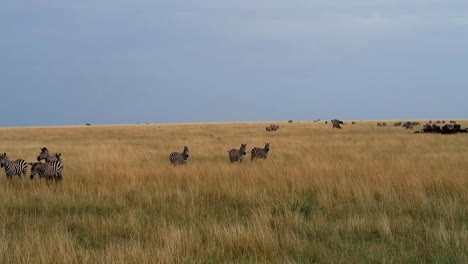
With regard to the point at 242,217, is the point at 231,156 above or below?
above

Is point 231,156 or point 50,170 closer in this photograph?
point 50,170

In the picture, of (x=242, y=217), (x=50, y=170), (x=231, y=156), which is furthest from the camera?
(x=231, y=156)

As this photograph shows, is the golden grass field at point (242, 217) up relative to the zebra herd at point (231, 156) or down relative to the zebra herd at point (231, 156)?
down

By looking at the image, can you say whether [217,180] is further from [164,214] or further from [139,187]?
[164,214]

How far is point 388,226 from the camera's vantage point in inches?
290

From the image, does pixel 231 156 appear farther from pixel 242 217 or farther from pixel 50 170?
pixel 242 217

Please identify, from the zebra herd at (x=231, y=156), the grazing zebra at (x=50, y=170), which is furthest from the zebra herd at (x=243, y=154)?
the grazing zebra at (x=50, y=170)

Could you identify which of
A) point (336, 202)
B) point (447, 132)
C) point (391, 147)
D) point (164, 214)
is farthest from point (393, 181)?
point (447, 132)

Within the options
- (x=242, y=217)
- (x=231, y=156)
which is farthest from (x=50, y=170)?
(x=231, y=156)

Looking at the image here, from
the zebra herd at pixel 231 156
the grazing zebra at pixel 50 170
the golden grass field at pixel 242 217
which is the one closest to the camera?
the golden grass field at pixel 242 217

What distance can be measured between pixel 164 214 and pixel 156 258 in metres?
3.31

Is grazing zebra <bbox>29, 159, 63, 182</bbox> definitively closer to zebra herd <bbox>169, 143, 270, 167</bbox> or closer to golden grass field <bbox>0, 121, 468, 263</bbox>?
golden grass field <bbox>0, 121, 468, 263</bbox>

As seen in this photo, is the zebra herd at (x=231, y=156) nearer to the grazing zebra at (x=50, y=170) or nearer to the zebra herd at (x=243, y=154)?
the zebra herd at (x=243, y=154)

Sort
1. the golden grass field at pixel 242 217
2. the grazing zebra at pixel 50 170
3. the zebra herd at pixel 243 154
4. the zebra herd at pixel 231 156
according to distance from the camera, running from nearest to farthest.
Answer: the golden grass field at pixel 242 217
the grazing zebra at pixel 50 170
the zebra herd at pixel 231 156
the zebra herd at pixel 243 154
